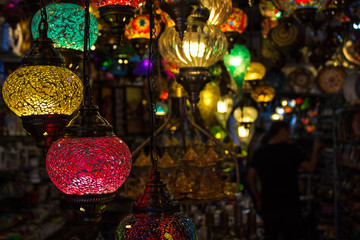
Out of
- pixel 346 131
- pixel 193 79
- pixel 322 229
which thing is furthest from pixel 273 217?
pixel 193 79

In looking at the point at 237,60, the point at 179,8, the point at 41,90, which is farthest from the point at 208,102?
the point at 41,90

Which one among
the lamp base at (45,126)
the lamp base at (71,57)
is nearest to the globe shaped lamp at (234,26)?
the lamp base at (71,57)

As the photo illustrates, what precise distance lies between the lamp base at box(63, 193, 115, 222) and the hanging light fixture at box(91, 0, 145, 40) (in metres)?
0.51

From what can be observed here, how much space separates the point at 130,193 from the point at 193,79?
0.86 meters

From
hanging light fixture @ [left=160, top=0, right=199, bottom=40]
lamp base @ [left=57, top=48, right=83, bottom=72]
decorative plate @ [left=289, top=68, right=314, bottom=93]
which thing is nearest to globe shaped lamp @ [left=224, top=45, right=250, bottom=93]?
lamp base @ [left=57, top=48, right=83, bottom=72]

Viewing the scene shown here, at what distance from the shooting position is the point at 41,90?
126 cm

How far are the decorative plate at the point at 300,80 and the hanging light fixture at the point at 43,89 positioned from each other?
191 inches

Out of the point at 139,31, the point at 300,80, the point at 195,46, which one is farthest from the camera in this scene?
the point at 300,80

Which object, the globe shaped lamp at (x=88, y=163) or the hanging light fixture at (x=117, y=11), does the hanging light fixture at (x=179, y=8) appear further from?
the globe shaped lamp at (x=88, y=163)

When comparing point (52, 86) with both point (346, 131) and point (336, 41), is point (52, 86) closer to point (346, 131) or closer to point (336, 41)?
point (336, 41)

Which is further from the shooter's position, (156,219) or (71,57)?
(71,57)

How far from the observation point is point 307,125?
10930 millimetres

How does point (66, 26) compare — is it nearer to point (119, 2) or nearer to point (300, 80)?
point (119, 2)

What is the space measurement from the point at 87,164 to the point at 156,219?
0.70 ft
